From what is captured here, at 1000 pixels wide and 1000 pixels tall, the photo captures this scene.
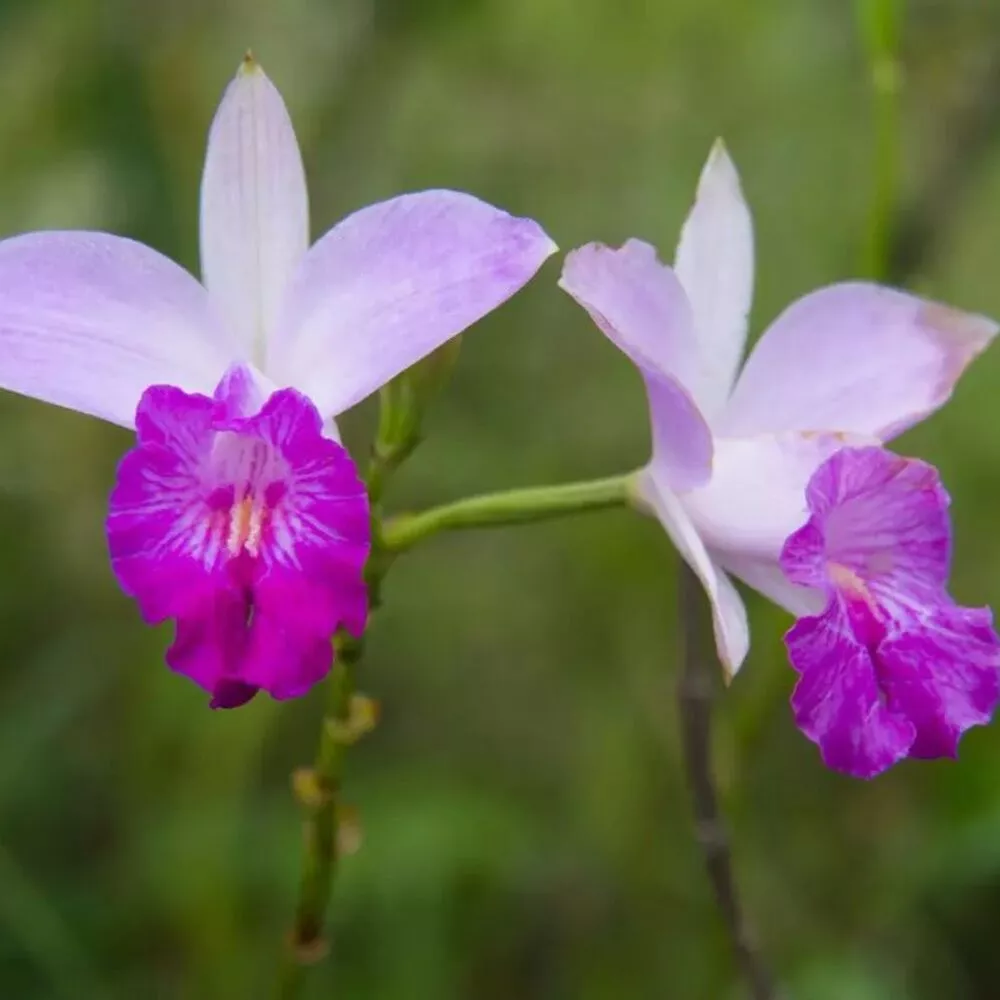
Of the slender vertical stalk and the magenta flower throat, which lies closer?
the magenta flower throat

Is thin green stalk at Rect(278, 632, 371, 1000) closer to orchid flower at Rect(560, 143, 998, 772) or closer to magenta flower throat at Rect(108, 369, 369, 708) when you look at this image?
magenta flower throat at Rect(108, 369, 369, 708)

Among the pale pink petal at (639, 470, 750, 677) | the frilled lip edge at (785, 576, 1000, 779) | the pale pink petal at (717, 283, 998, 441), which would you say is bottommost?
the frilled lip edge at (785, 576, 1000, 779)

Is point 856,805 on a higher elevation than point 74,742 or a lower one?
lower

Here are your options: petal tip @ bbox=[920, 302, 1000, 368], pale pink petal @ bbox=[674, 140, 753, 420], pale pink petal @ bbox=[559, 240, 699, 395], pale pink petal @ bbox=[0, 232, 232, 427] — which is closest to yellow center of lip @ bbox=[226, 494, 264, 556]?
pale pink petal @ bbox=[0, 232, 232, 427]

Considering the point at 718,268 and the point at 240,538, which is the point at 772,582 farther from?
the point at 240,538

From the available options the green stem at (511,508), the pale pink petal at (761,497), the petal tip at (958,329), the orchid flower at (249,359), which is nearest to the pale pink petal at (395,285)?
the orchid flower at (249,359)

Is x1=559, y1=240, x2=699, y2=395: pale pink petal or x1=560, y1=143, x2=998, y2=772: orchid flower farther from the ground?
x1=559, y1=240, x2=699, y2=395: pale pink petal

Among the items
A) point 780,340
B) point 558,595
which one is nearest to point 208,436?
point 780,340

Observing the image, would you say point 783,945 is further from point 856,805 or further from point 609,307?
point 609,307
